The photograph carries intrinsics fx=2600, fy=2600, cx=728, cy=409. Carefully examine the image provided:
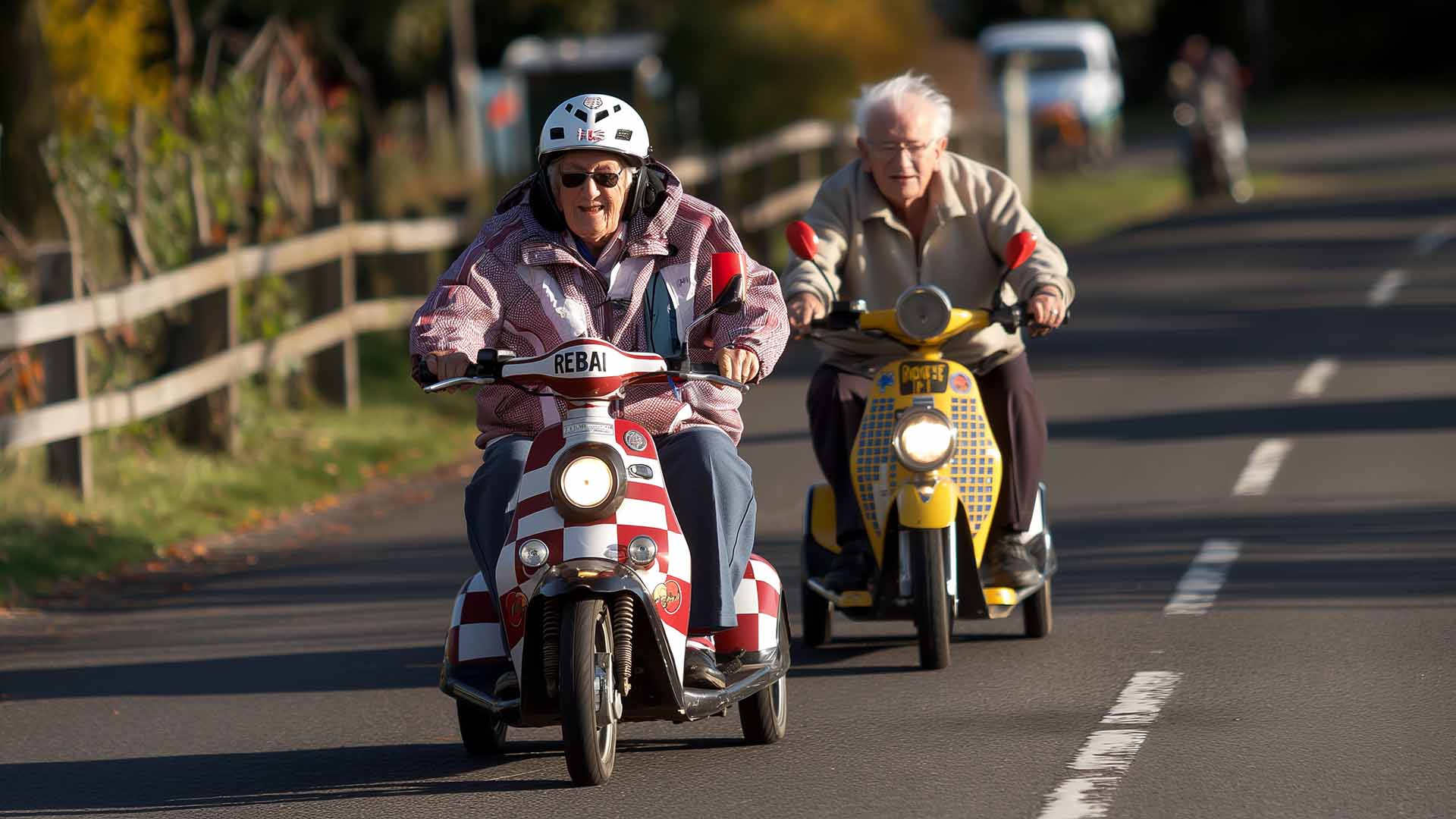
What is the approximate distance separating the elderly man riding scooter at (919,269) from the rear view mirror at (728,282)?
1364mm

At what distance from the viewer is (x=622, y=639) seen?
6.51 metres

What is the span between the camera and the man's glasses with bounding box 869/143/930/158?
335 inches

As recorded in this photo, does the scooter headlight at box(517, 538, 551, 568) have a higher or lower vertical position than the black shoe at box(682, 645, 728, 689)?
higher

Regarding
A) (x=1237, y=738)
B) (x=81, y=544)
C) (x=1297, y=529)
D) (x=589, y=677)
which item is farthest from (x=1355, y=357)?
(x=589, y=677)

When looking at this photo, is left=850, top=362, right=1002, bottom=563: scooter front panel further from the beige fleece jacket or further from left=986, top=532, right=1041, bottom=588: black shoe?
the beige fleece jacket

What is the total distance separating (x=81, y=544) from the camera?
1110 cm

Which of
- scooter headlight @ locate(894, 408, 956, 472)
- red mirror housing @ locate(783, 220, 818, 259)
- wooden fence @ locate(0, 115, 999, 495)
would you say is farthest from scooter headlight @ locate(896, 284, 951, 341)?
wooden fence @ locate(0, 115, 999, 495)

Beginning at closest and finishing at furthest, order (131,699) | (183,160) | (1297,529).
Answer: (131,699) → (1297,529) → (183,160)

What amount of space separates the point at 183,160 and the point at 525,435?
8.04 m

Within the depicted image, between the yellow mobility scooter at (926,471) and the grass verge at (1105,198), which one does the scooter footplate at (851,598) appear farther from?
the grass verge at (1105,198)

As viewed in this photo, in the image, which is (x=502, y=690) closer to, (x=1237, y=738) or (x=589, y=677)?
(x=589, y=677)

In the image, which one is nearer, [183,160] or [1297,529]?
[1297,529]

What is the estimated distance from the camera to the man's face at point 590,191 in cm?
695

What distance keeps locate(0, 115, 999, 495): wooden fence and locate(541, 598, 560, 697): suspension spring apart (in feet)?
16.6
